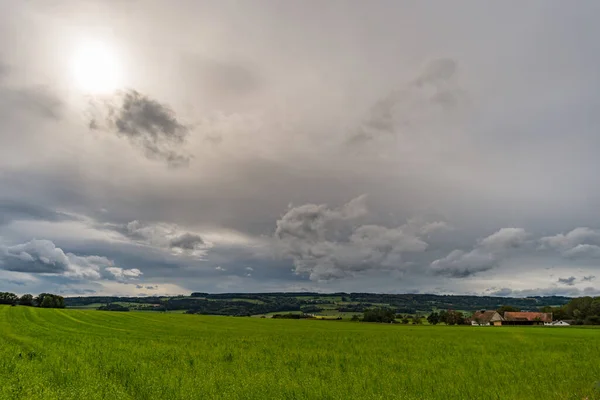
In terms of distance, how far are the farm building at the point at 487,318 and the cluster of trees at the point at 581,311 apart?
945 inches

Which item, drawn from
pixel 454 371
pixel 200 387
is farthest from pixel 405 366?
pixel 200 387

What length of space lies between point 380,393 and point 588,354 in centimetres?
2571

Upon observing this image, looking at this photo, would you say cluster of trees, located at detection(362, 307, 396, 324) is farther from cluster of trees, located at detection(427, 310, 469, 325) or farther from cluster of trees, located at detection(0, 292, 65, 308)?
cluster of trees, located at detection(0, 292, 65, 308)

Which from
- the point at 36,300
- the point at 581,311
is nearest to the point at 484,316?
the point at 581,311

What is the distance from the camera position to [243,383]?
15.9 meters

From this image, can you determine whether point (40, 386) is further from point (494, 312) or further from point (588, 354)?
point (494, 312)

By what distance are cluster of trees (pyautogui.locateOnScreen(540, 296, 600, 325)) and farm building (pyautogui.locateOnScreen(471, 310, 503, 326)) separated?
23998mm

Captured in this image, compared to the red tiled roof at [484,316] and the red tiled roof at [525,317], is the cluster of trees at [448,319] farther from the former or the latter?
the red tiled roof at [525,317]

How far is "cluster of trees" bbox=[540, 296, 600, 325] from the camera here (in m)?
121

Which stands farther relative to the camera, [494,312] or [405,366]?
[494,312]

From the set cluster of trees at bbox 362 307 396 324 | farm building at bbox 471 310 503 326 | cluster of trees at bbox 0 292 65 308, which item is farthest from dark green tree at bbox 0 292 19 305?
farm building at bbox 471 310 503 326

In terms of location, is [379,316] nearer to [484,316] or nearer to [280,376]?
[484,316]

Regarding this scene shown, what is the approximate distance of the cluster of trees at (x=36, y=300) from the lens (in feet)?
433

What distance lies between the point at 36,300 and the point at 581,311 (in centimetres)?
19922
